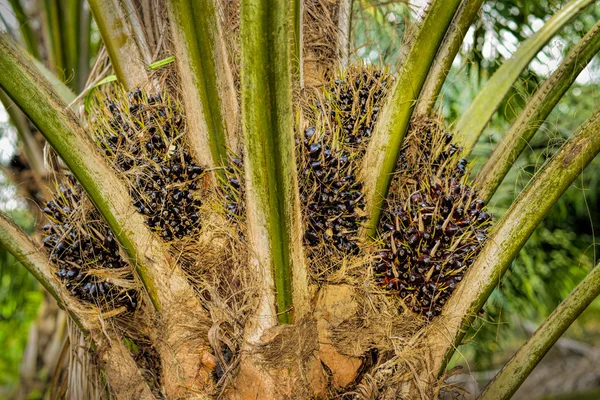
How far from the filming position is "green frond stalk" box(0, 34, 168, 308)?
47.8 inches

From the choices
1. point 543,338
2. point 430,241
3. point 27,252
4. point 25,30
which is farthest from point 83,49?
point 543,338

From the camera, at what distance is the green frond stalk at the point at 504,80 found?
180 centimetres

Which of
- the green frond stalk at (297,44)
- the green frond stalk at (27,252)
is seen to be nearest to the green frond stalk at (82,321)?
the green frond stalk at (27,252)

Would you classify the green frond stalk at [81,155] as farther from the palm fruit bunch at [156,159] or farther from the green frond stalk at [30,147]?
the green frond stalk at [30,147]

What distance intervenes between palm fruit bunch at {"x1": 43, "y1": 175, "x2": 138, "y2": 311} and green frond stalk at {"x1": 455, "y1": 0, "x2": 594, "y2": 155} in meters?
1.13

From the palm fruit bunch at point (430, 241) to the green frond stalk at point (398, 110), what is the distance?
0.22 feet

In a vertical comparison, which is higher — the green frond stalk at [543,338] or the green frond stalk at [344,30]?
the green frond stalk at [344,30]

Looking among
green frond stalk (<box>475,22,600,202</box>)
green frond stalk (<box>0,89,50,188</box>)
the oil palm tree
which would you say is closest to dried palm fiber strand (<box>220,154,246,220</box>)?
the oil palm tree

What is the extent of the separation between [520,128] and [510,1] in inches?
66.3

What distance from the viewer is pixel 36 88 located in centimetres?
124

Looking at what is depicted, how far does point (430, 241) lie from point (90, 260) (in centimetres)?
91

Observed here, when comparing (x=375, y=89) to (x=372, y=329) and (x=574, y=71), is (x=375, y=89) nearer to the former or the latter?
(x=574, y=71)

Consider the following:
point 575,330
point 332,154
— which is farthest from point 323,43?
point 575,330

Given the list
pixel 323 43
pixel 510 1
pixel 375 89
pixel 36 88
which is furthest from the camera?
pixel 510 1
